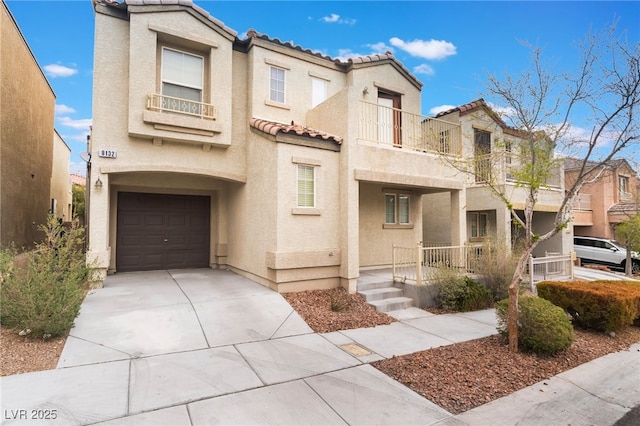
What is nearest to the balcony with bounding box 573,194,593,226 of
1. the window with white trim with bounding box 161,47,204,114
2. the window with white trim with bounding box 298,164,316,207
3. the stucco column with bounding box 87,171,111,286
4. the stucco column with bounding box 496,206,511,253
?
the stucco column with bounding box 496,206,511,253

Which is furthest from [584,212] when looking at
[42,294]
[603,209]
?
[42,294]

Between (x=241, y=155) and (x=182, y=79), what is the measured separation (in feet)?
8.97

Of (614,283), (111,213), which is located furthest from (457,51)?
(111,213)

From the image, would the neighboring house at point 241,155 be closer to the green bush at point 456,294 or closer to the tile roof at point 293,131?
the tile roof at point 293,131

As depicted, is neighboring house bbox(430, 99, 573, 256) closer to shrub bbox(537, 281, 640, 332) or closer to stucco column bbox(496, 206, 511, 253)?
stucco column bbox(496, 206, 511, 253)

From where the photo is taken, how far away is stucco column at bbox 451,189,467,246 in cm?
1126

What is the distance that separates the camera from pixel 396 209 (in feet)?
41.1

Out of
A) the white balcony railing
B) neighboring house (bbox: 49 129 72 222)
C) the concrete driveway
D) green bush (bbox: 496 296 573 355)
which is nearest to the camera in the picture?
the concrete driveway

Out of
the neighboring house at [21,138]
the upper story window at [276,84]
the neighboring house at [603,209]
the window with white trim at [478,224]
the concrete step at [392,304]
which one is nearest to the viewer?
the concrete step at [392,304]

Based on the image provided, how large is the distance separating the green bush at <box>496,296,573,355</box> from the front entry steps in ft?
10.1

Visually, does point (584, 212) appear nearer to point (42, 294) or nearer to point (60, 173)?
point (42, 294)

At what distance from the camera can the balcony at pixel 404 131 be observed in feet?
33.3

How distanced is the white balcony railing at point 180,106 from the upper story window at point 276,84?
2.16 m

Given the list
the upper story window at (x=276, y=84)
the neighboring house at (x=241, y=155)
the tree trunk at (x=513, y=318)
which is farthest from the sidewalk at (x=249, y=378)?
the upper story window at (x=276, y=84)
